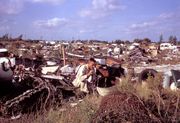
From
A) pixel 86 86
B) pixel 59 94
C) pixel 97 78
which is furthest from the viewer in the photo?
pixel 97 78

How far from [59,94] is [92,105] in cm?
310

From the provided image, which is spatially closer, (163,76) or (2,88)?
(2,88)

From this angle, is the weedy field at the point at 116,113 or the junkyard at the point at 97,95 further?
the junkyard at the point at 97,95

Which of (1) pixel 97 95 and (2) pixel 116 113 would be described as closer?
(2) pixel 116 113

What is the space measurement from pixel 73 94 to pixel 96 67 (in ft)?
6.26

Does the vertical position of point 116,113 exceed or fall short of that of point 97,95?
it exceeds it

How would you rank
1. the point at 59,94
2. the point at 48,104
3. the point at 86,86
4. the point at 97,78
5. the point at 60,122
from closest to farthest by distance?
1. the point at 60,122
2. the point at 48,104
3. the point at 59,94
4. the point at 86,86
5. the point at 97,78

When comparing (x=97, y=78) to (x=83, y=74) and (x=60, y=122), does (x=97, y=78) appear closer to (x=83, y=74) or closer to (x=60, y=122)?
(x=83, y=74)

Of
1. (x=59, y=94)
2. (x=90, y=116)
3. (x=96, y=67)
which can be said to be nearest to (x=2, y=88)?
(x=59, y=94)

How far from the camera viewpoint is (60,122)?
7.93 meters

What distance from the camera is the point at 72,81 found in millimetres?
14555

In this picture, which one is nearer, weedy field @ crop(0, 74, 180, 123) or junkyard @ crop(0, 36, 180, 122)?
weedy field @ crop(0, 74, 180, 123)

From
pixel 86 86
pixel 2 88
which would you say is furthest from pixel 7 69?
pixel 86 86

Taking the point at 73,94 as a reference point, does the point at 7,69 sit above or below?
above
